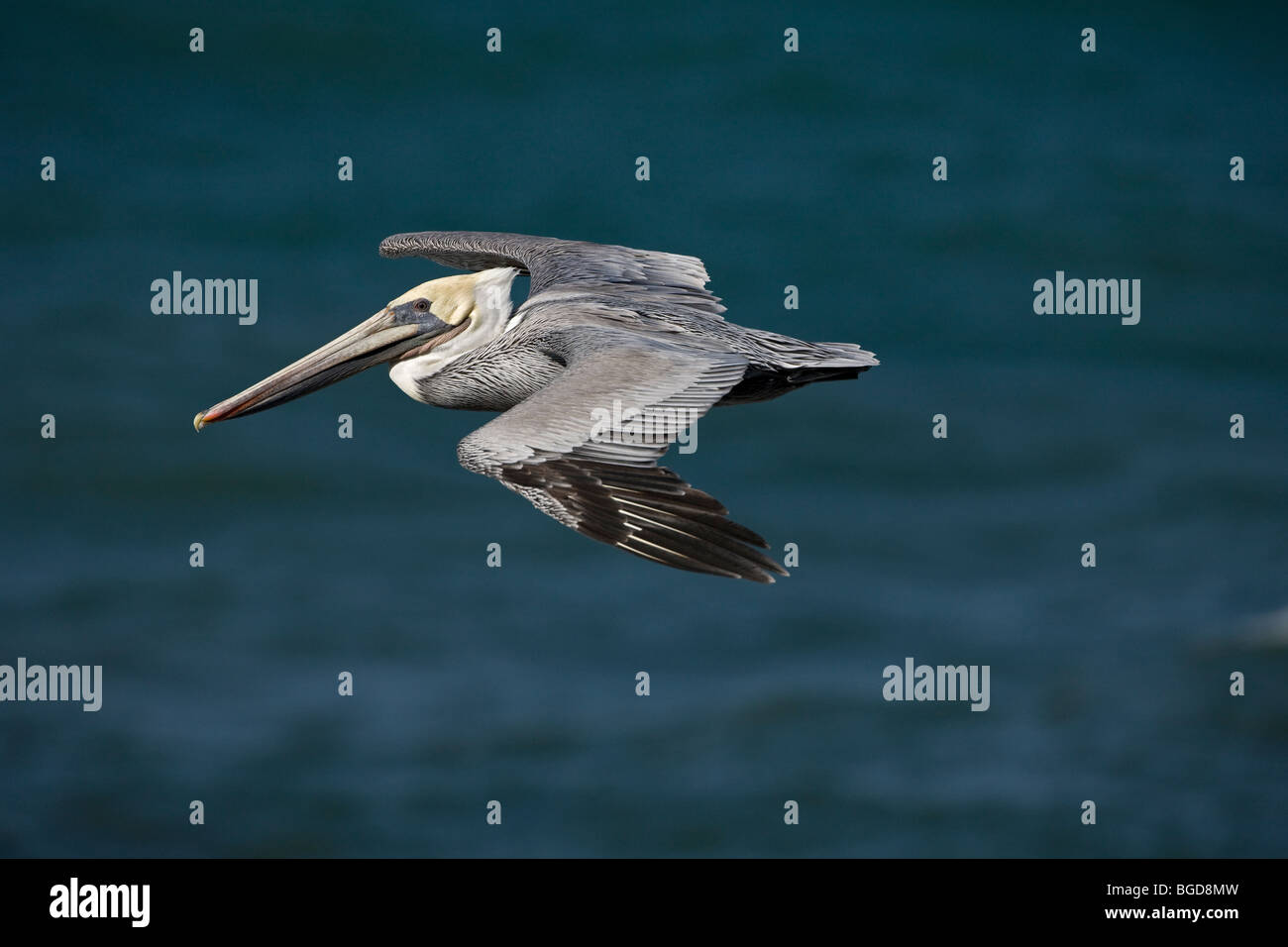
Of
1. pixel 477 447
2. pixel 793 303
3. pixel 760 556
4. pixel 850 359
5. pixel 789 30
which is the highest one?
pixel 789 30

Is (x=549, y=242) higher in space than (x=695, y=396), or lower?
higher

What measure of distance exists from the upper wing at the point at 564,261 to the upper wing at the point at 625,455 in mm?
1836

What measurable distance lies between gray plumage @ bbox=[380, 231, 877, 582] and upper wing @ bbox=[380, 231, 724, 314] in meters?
0.02

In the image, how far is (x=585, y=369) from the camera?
10234 mm

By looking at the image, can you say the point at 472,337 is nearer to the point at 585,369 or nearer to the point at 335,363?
the point at 335,363

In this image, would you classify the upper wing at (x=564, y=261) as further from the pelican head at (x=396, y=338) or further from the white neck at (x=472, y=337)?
Result: the pelican head at (x=396, y=338)

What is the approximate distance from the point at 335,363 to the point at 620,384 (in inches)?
123

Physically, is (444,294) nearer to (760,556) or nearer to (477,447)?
(477,447)

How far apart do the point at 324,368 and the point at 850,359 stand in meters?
3.61

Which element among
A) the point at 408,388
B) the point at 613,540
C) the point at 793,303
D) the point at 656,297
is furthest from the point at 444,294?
the point at 613,540

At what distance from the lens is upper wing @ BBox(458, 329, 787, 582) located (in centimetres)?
906

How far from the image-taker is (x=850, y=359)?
1123cm

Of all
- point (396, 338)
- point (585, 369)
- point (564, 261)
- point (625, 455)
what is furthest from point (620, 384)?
point (564, 261)

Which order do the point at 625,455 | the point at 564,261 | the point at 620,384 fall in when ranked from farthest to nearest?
the point at 564,261
the point at 620,384
the point at 625,455
